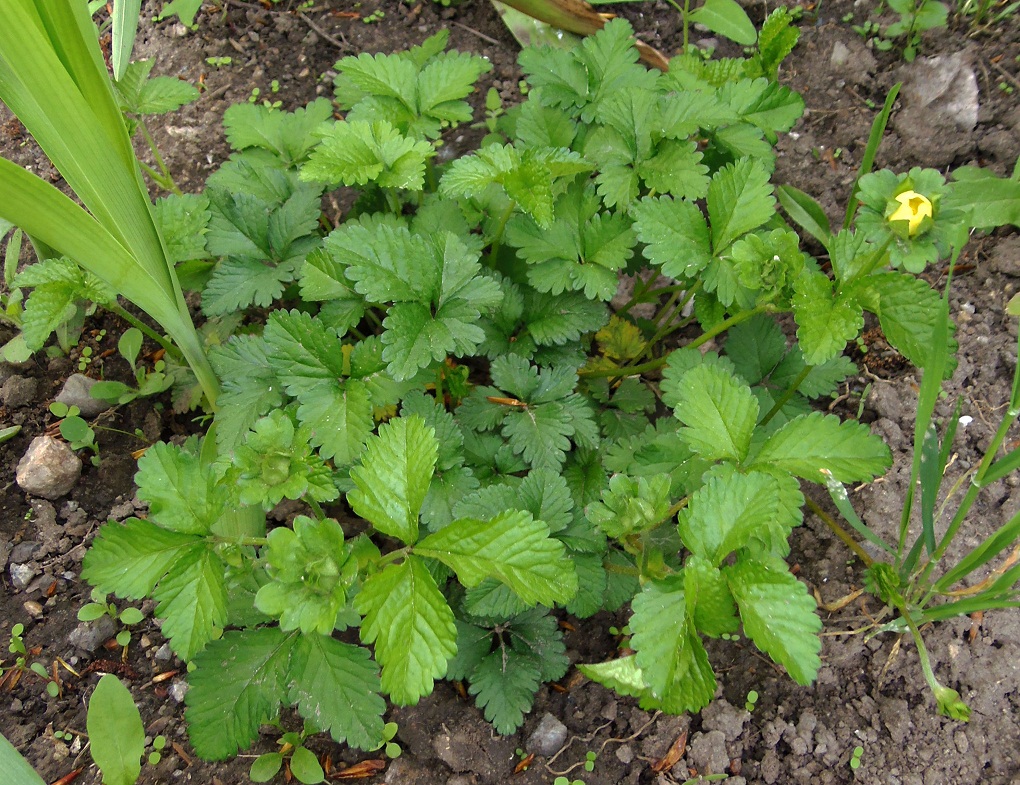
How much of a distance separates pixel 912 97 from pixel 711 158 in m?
0.83

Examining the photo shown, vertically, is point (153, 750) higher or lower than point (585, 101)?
lower

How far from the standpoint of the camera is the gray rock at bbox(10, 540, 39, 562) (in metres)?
1.72

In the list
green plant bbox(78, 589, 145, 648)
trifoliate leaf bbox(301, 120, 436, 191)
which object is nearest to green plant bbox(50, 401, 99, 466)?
green plant bbox(78, 589, 145, 648)

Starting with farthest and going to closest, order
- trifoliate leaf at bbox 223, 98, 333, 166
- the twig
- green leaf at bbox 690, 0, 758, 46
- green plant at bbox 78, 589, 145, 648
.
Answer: the twig
green leaf at bbox 690, 0, 758, 46
trifoliate leaf at bbox 223, 98, 333, 166
green plant at bbox 78, 589, 145, 648

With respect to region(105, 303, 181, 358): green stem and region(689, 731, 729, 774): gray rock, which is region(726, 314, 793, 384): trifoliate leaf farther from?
region(105, 303, 181, 358): green stem

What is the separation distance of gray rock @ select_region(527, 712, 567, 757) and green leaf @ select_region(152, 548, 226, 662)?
2.27 ft

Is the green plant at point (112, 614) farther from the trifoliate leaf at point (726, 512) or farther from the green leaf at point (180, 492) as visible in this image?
the trifoliate leaf at point (726, 512)

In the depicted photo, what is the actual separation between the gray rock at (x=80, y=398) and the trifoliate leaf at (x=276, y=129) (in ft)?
2.29

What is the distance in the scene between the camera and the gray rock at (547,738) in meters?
1.58

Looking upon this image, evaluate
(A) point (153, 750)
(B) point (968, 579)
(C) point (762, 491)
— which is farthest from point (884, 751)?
(A) point (153, 750)

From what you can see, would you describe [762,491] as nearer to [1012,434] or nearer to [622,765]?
[622,765]

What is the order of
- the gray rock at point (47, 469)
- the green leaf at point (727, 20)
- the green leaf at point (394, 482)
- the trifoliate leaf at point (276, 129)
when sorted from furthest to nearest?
the green leaf at point (727, 20), the trifoliate leaf at point (276, 129), the gray rock at point (47, 469), the green leaf at point (394, 482)

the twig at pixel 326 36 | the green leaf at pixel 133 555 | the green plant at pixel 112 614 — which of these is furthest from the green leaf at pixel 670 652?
the twig at pixel 326 36

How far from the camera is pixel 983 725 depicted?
61.5 inches
